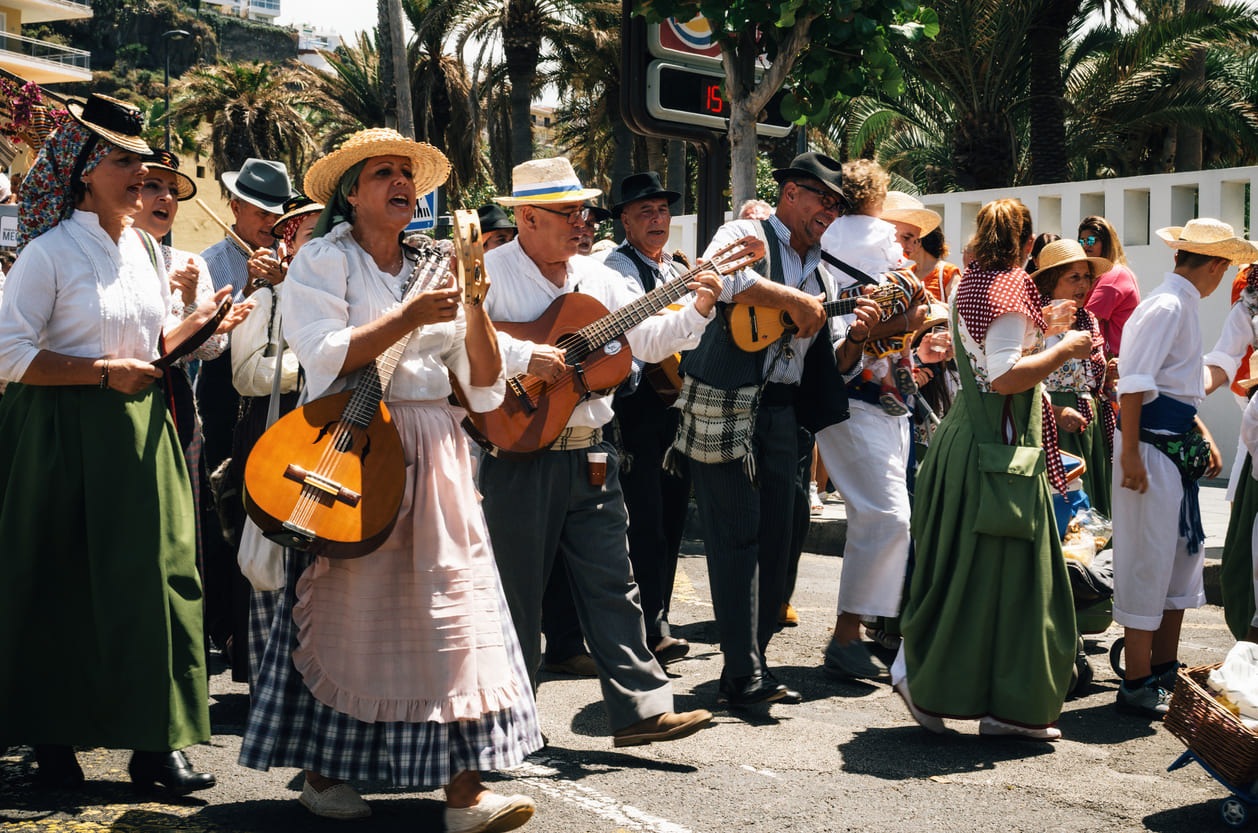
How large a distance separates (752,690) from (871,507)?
1.27 meters

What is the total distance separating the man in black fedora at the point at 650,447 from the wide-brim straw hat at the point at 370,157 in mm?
2181

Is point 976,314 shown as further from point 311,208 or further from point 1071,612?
point 311,208

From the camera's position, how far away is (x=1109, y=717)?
5797 millimetres

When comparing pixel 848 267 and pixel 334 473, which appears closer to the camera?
pixel 334 473

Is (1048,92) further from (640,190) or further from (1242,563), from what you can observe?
(1242,563)

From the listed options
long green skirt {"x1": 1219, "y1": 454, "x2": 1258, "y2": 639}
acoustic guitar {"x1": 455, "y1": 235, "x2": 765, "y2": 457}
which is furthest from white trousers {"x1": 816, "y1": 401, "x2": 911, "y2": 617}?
acoustic guitar {"x1": 455, "y1": 235, "x2": 765, "y2": 457}

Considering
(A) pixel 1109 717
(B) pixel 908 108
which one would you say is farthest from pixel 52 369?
(B) pixel 908 108

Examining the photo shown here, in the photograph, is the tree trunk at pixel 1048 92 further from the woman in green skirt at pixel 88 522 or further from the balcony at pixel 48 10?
the balcony at pixel 48 10

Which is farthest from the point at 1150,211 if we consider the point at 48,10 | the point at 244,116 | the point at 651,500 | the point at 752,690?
the point at 48,10

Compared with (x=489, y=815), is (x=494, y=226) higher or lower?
higher

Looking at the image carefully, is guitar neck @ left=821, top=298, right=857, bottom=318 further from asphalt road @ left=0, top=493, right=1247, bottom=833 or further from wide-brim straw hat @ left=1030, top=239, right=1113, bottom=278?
asphalt road @ left=0, top=493, right=1247, bottom=833

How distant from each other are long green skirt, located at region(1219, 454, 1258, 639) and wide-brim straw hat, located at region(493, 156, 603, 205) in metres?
3.28

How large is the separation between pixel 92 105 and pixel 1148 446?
14.1 feet

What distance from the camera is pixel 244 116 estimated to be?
Answer: 4203 centimetres
